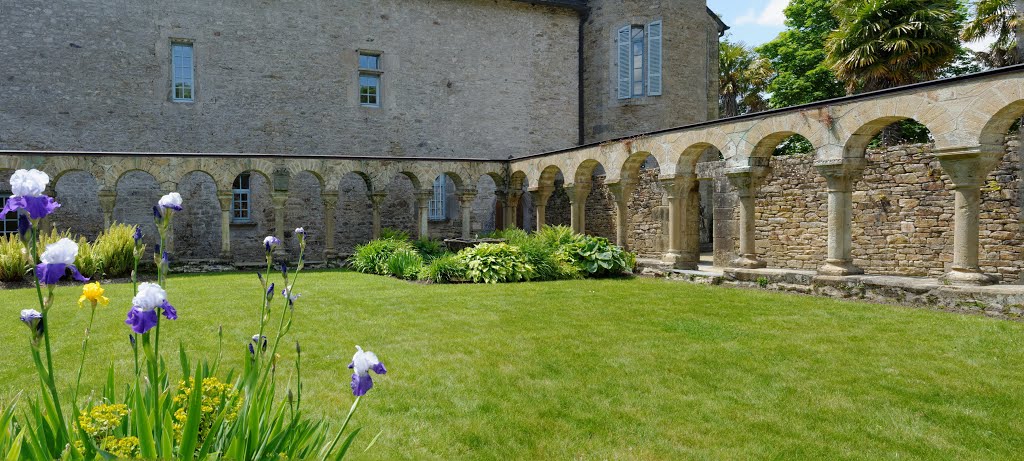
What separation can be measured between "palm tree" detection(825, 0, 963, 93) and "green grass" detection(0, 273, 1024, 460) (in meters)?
9.67

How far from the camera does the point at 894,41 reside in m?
15.2

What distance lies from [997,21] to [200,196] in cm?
1929

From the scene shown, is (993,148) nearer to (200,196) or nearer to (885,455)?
(885,455)

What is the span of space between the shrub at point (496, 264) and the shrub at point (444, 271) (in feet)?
0.46

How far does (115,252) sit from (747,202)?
10.6 m

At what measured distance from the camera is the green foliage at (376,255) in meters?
12.8

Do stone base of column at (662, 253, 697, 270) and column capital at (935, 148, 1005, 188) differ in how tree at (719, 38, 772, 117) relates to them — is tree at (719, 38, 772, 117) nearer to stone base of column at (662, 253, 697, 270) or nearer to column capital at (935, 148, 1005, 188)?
stone base of column at (662, 253, 697, 270)

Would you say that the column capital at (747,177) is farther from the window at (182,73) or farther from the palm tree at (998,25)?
the window at (182,73)

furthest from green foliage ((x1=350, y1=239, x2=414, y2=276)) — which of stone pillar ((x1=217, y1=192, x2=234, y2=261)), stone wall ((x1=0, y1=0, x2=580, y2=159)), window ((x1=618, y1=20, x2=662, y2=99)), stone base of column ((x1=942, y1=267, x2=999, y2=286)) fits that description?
stone base of column ((x1=942, y1=267, x2=999, y2=286))

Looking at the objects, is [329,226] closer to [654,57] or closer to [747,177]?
[747,177]

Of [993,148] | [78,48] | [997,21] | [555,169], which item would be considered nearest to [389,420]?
[993,148]

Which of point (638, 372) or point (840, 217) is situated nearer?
point (638, 372)

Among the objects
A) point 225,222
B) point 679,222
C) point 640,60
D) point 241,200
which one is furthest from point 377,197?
point 640,60

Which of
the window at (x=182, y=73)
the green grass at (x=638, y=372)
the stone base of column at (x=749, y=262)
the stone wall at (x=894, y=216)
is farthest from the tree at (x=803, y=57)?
the window at (x=182, y=73)
